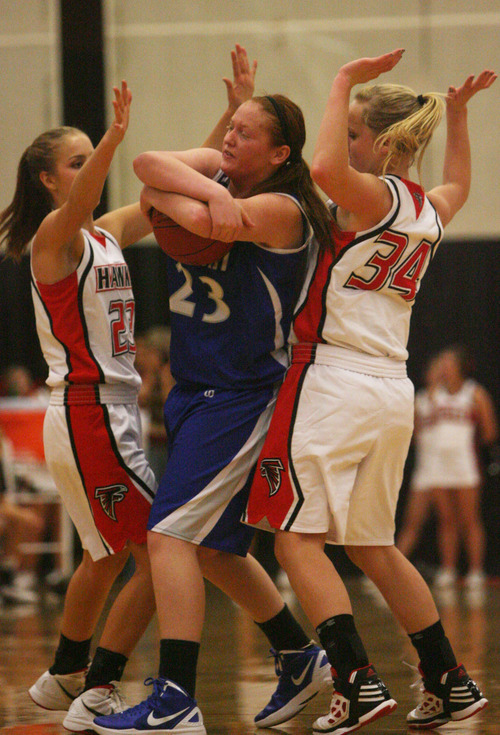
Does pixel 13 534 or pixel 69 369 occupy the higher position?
pixel 69 369

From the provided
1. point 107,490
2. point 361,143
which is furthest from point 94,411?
point 361,143

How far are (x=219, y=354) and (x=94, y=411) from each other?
48cm

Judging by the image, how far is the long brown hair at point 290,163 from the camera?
3043 mm

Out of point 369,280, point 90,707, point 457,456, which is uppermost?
point 369,280

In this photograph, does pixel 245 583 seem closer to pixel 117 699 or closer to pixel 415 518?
pixel 117 699

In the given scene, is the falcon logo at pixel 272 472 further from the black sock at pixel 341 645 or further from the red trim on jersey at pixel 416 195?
the red trim on jersey at pixel 416 195

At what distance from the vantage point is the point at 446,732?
3.08 m

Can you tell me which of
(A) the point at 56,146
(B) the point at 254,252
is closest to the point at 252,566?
(B) the point at 254,252

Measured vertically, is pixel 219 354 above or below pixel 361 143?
below

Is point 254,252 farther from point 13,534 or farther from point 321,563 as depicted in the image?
point 13,534

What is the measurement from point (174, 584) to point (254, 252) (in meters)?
1.01

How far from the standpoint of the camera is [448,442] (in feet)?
27.4

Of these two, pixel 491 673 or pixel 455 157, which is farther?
pixel 491 673

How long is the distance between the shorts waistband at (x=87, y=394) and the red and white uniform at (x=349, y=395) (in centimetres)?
→ 60
